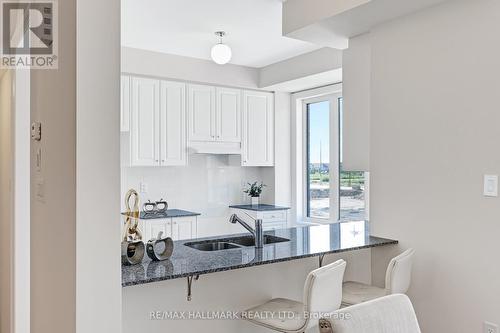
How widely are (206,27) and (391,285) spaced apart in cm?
255

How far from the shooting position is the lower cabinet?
171 inches

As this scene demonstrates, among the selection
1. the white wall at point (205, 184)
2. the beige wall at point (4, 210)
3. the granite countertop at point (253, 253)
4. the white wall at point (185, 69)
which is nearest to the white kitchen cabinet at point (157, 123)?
the white wall at point (185, 69)

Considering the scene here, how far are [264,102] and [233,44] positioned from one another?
1.29 meters

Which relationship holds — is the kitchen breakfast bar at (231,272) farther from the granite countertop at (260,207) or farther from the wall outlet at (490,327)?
the granite countertop at (260,207)

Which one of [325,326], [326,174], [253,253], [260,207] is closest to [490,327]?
[253,253]

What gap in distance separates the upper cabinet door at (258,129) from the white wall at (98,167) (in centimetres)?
377

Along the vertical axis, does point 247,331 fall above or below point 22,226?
below

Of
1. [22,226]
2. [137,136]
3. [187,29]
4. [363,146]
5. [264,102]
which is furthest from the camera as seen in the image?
[264,102]

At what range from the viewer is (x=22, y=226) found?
2514 millimetres

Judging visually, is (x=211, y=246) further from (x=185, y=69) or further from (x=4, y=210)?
(x=185, y=69)

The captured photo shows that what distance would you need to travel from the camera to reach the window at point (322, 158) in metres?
4.88

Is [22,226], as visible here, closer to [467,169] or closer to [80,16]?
[80,16]

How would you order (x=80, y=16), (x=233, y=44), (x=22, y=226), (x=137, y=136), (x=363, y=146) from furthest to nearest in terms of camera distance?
1. (x=137, y=136)
2. (x=233, y=44)
3. (x=363, y=146)
4. (x=22, y=226)
5. (x=80, y=16)

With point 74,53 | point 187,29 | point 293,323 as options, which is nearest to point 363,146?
point 293,323
